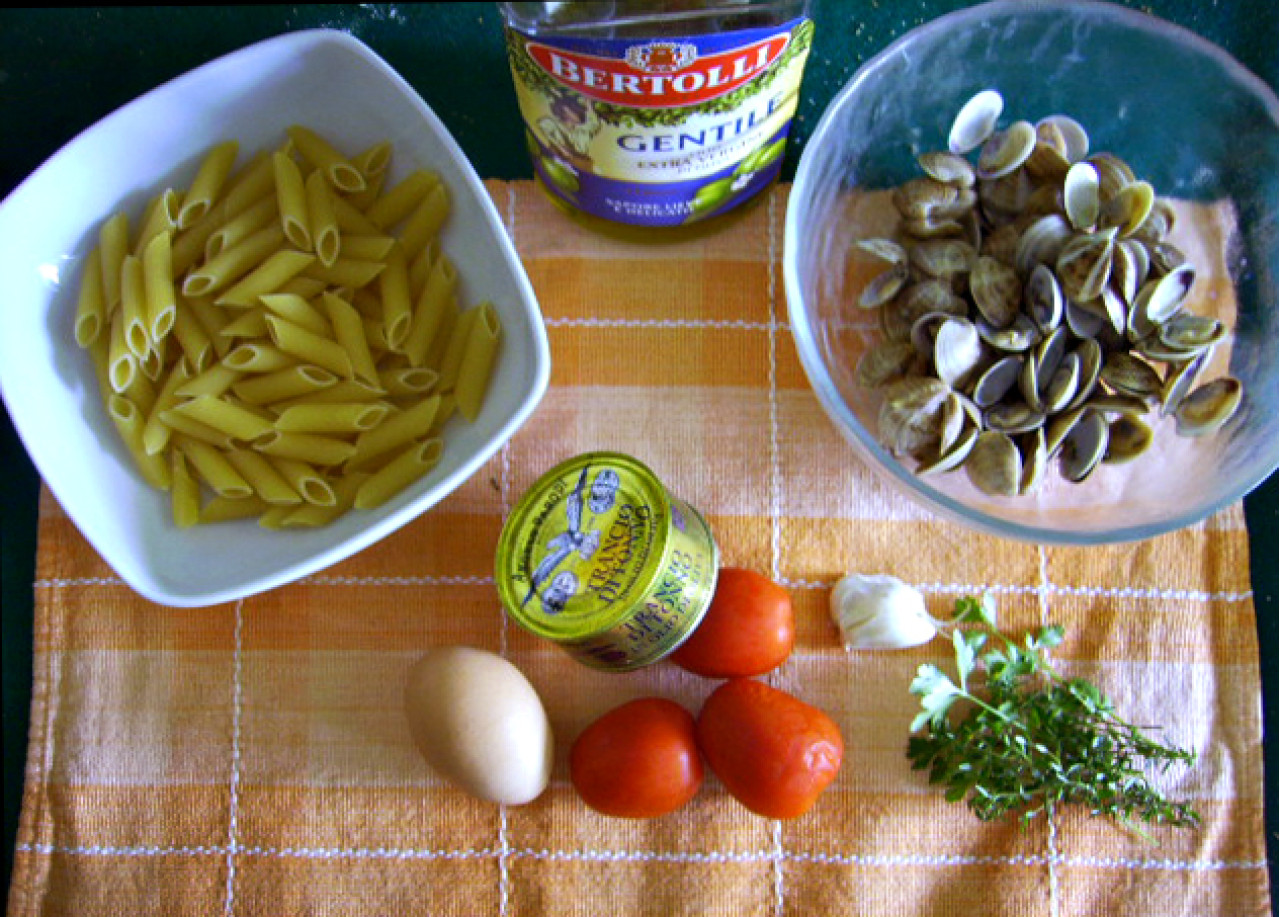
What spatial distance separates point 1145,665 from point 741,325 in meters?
0.48

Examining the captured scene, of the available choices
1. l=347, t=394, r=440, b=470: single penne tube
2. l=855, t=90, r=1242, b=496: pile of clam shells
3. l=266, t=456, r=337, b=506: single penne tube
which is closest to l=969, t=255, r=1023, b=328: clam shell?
l=855, t=90, r=1242, b=496: pile of clam shells

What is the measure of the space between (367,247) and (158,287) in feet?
0.58

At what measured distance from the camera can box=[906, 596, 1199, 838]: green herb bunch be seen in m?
0.91

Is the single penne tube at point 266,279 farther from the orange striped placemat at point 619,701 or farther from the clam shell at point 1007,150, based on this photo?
the clam shell at point 1007,150

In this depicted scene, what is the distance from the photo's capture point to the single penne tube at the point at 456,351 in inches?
36.5

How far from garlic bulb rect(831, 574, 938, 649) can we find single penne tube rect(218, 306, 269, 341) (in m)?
0.56

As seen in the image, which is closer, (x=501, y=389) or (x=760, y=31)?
(x=760, y=31)

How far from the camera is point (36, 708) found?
0.99 m

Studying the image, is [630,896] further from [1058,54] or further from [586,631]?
[1058,54]

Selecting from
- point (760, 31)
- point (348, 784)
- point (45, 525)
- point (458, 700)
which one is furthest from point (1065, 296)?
point (45, 525)

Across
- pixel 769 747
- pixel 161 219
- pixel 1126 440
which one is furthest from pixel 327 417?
pixel 1126 440

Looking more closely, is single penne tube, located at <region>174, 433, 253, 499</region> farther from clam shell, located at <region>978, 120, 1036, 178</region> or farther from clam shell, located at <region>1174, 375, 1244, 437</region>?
clam shell, located at <region>1174, 375, 1244, 437</region>

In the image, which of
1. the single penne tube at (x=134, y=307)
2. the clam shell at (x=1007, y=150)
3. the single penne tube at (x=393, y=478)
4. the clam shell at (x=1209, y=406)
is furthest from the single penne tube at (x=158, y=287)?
the clam shell at (x=1209, y=406)

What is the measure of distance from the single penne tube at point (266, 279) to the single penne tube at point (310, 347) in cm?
3
